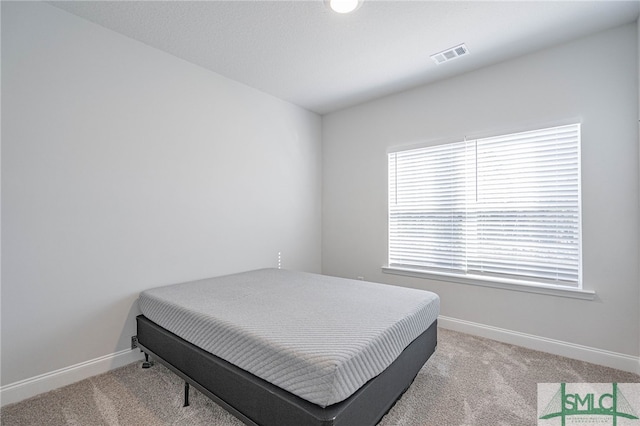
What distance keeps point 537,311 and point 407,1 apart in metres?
2.66

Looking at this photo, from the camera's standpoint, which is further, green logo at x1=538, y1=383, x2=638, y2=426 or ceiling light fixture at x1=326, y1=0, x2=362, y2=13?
ceiling light fixture at x1=326, y1=0, x2=362, y2=13

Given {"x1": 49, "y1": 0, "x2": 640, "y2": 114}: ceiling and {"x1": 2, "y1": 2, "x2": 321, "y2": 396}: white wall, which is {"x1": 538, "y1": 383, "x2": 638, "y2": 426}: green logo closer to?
{"x1": 49, "y1": 0, "x2": 640, "y2": 114}: ceiling

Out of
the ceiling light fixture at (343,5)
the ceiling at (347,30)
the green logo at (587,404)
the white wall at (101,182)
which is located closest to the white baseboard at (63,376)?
the white wall at (101,182)

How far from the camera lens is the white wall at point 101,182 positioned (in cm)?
184

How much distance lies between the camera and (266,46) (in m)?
2.45

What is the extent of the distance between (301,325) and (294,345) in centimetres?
24

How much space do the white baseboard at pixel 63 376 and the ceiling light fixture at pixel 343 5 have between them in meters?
2.95

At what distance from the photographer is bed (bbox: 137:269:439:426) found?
1221 millimetres

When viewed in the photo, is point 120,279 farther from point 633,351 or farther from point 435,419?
point 633,351

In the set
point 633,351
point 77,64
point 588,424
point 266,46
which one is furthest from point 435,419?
point 77,64

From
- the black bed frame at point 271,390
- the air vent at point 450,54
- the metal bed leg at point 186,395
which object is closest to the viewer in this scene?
the black bed frame at point 271,390

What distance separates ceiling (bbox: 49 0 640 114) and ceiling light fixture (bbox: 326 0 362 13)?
6 centimetres

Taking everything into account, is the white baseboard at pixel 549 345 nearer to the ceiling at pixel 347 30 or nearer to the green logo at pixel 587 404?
the green logo at pixel 587 404

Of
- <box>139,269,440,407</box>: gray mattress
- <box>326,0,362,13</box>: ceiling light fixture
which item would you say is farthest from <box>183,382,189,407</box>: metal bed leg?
<box>326,0,362,13</box>: ceiling light fixture
